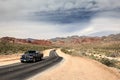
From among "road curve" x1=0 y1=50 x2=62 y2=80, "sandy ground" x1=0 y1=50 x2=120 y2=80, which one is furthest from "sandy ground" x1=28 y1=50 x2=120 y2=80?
"road curve" x1=0 y1=50 x2=62 y2=80

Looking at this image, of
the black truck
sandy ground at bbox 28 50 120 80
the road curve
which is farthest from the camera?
the black truck

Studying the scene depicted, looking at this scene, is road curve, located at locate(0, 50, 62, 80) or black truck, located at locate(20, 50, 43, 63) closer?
road curve, located at locate(0, 50, 62, 80)

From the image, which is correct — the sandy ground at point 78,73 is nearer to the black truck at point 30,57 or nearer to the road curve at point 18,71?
the road curve at point 18,71

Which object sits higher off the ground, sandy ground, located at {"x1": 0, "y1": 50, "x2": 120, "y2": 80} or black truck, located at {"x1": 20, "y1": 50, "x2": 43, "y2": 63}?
black truck, located at {"x1": 20, "y1": 50, "x2": 43, "y2": 63}

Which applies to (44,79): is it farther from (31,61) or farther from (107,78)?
(31,61)

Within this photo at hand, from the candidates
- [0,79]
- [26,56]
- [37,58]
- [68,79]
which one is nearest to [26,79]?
[0,79]

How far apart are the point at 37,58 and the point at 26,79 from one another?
2228 cm

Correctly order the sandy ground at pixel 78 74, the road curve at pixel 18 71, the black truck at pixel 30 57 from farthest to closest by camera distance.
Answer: the black truck at pixel 30 57
the sandy ground at pixel 78 74
the road curve at pixel 18 71

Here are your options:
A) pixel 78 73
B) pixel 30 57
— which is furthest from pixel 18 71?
pixel 30 57

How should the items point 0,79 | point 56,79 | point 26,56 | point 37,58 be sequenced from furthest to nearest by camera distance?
point 37,58 < point 26,56 < point 56,79 < point 0,79

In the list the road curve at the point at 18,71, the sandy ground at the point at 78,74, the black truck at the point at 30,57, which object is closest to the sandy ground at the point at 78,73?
the sandy ground at the point at 78,74

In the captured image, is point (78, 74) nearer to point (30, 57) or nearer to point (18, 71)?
Result: point (18, 71)

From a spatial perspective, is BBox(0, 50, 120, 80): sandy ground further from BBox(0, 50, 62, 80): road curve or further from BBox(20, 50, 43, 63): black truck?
BBox(20, 50, 43, 63): black truck

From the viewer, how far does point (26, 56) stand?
35688 mm
